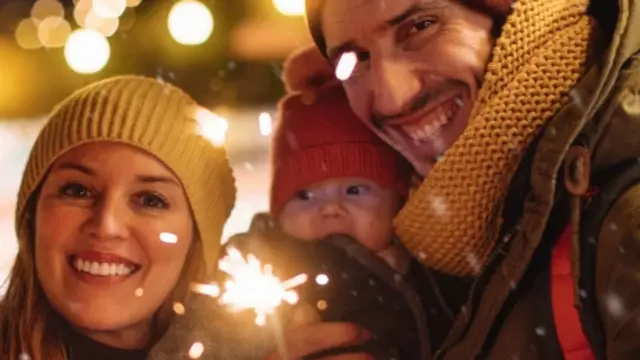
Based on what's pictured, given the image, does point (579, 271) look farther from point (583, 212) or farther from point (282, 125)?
point (282, 125)

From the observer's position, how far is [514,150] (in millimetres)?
782

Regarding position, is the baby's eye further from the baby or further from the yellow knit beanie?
the yellow knit beanie

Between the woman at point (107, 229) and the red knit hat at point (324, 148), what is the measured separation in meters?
0.09

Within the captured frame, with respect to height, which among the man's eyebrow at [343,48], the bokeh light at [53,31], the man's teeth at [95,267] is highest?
the bokeh light at [53,31]

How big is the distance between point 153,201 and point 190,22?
0.35 metres

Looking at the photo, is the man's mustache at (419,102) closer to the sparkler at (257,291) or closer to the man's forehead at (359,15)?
the man's forehead at (359,15)

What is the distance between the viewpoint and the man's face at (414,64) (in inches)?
32.8

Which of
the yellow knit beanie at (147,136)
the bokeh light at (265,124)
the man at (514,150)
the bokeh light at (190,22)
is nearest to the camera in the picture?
the man at (514,150)

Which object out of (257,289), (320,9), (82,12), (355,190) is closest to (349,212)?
(355,190)

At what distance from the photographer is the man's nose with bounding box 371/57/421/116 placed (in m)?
0.86

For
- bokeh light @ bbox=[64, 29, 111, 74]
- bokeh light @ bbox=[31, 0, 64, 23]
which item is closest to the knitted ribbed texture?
bokeh light @ bbox=[64, 29, 111, 74]

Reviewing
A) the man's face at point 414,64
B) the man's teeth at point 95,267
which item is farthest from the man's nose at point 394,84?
the man's teeth at point 95,267

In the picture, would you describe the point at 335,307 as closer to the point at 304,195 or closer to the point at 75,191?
the point at 304,195

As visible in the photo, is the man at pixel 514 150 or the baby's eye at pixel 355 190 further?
the baby's eye at pixel 355 190
